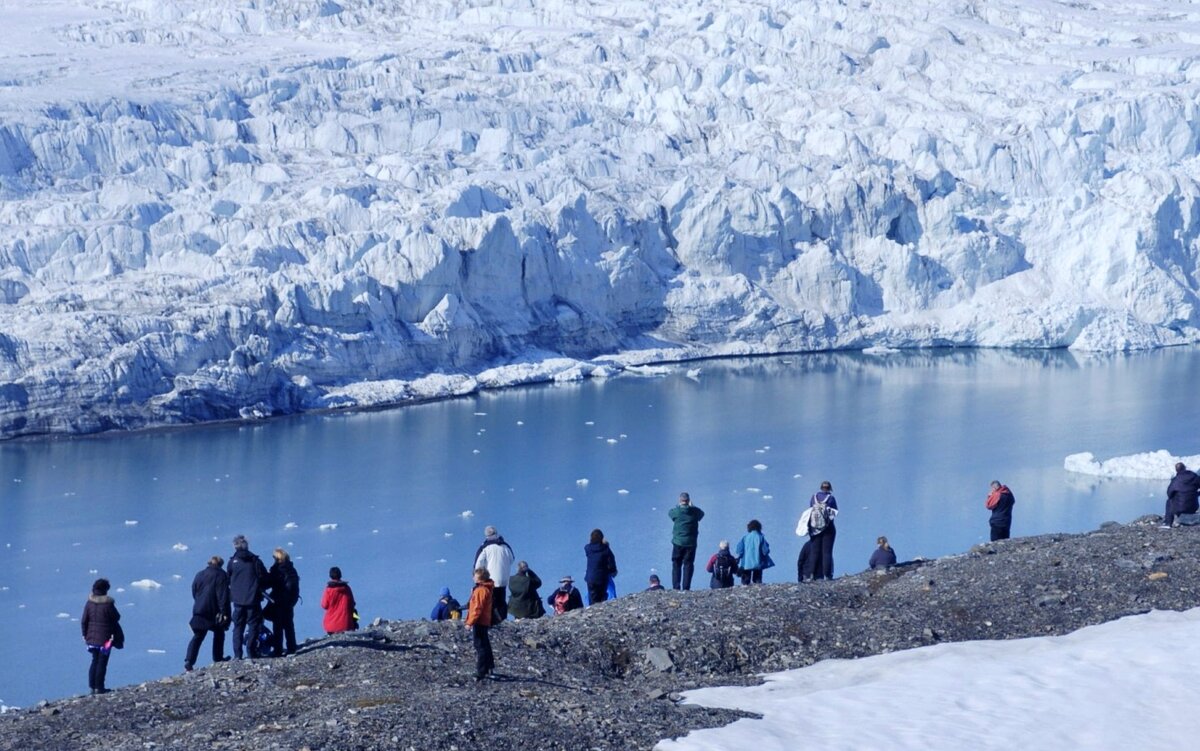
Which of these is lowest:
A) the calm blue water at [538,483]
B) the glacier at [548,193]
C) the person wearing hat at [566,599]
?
the calm blue water at [538,483]

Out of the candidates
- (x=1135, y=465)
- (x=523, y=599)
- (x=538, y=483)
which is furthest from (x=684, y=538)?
(x=1135, y=465)

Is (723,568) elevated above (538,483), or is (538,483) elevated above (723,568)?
(723,568)

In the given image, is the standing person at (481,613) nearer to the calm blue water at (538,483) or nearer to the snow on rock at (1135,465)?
the calm blue water at (538,483)

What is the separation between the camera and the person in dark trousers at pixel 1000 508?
36.4 feet

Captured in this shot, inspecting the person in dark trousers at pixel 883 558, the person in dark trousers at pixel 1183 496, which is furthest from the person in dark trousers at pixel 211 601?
the person in dark trousers at pixel 1183 496

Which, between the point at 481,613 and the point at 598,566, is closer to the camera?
the point at 481,613

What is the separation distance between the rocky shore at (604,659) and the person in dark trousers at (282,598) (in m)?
0.18

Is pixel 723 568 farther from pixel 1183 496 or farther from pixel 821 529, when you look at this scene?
pixel 1183 496

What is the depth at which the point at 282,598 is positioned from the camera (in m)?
7.89

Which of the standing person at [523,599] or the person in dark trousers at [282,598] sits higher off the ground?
the person in dark trousers at [282,598]

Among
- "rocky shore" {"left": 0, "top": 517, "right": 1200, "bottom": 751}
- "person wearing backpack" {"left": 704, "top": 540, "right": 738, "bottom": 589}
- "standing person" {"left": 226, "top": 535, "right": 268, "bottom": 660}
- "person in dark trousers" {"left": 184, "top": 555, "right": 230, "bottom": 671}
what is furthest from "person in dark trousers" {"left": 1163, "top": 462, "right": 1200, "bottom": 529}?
"person in dark trousers" {"left": 184, "top": 555, "right": 230, "bottom": 671}

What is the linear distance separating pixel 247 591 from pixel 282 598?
249 millimetres

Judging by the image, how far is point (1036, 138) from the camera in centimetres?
4041

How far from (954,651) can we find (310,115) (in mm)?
34546
